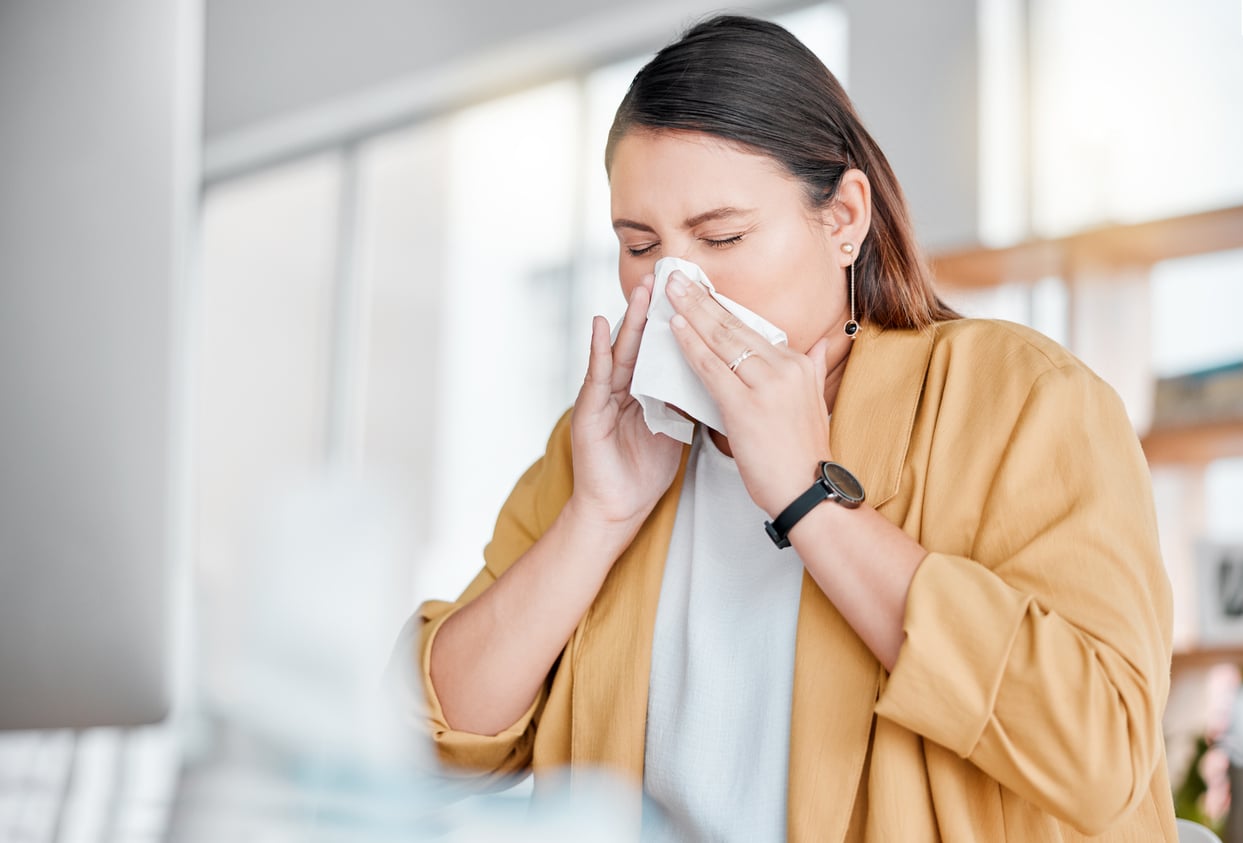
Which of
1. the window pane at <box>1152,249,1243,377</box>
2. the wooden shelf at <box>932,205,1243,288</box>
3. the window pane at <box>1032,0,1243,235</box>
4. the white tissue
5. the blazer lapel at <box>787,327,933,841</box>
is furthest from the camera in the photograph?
the window pane at <box>1032,0,1243,235</box>

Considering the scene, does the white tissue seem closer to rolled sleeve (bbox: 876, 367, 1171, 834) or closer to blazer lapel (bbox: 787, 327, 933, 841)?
blazer lapel (bbox: 787, 327, 933, 841)

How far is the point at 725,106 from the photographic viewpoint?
1.10 metres

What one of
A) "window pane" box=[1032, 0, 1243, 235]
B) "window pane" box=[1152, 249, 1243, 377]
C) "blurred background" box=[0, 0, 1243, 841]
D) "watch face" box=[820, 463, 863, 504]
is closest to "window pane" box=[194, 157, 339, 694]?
"blurred background" box=[0, 0, 1243, 841]

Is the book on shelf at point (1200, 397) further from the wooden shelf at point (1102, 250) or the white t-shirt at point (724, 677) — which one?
the white t-shirt at point (724, 677)

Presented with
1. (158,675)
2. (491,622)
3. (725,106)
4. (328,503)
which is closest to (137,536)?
Answer: (158,675)

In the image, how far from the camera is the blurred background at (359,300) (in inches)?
18.5

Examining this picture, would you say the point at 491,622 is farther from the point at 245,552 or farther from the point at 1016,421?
the point at 245,552

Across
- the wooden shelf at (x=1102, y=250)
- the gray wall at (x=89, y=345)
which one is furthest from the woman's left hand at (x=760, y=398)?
the wooden shelf at (x=1102, y=250)

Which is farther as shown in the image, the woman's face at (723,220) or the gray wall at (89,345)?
the woman's face at (723,220)

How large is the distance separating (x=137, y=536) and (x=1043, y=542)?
65cm

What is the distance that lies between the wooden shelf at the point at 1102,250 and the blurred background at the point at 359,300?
0.03 feet

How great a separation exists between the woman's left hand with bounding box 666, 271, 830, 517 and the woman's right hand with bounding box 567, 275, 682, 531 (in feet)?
0.36

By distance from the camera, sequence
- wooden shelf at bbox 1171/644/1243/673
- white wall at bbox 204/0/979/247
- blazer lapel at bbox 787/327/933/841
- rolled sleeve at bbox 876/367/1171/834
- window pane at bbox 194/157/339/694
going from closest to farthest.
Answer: rolled sleeve at bbox 876/367/1171/834
blazer lapel at bbox 787/327/933/841
wooden shelf at bbox 1171/644/1243/673
white wall at bbox 204/0/979/247
window pane at bbox 194/157/339/694

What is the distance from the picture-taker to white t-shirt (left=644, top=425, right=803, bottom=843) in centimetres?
103
